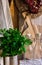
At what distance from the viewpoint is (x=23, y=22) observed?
2062mm

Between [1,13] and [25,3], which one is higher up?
[25,3]

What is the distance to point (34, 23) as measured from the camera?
208 centimetres

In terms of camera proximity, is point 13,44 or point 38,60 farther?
point 38,60

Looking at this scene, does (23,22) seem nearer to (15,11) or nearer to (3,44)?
(15,11)

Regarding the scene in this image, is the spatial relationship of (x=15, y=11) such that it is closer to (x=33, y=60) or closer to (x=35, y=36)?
(x=35, y=36)

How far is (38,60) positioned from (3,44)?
0.60m

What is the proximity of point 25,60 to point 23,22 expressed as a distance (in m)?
0.39

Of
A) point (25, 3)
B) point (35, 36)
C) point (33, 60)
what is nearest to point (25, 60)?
point (33, 60)

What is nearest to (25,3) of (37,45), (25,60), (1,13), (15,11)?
(15,11)

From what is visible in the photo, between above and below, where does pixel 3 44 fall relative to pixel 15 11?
below

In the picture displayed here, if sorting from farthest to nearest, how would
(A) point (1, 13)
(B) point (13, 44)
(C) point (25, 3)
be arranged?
(C) point (25, 3)
(A) point (1, 13)
(B) point (13, 44)

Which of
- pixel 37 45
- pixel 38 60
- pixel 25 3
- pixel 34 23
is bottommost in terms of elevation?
pixel 38 60

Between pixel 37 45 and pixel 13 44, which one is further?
pixel 37 45

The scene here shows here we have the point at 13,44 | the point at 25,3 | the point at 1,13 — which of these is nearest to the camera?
the point at 13,44
